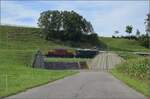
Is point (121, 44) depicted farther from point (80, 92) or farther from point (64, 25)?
point (80, 92)

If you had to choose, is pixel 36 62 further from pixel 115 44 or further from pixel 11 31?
pixel 115 44

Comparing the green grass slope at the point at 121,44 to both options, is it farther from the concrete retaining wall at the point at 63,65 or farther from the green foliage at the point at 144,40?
the concrete retaining wall at the point at 63,65

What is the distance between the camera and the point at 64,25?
5871 inches

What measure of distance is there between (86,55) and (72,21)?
89.9 ft

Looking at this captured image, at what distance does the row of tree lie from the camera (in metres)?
149

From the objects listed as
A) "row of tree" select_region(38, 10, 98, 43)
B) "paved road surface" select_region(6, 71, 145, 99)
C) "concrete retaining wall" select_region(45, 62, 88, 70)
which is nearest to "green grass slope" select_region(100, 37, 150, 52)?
"row of tree" select_region(38, 10, 98, 43)

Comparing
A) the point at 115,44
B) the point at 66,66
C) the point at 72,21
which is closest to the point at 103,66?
the point at 66,66

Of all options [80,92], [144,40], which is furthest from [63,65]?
[144,40]

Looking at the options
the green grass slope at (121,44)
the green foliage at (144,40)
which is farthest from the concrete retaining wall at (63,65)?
the green foliage at (144,40)

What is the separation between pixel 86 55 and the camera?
122m

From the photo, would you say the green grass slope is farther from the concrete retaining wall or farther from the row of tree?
the concrete retaining wall

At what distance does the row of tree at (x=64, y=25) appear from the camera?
149 m

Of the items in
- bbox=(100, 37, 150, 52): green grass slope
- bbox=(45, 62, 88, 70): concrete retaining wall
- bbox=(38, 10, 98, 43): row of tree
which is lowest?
bbox=(45, 62, 88, 70): concrete retaining wall

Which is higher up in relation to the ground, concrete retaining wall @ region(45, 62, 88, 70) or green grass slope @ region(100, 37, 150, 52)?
green grass slope @ region(100, 37, 150, 52)
